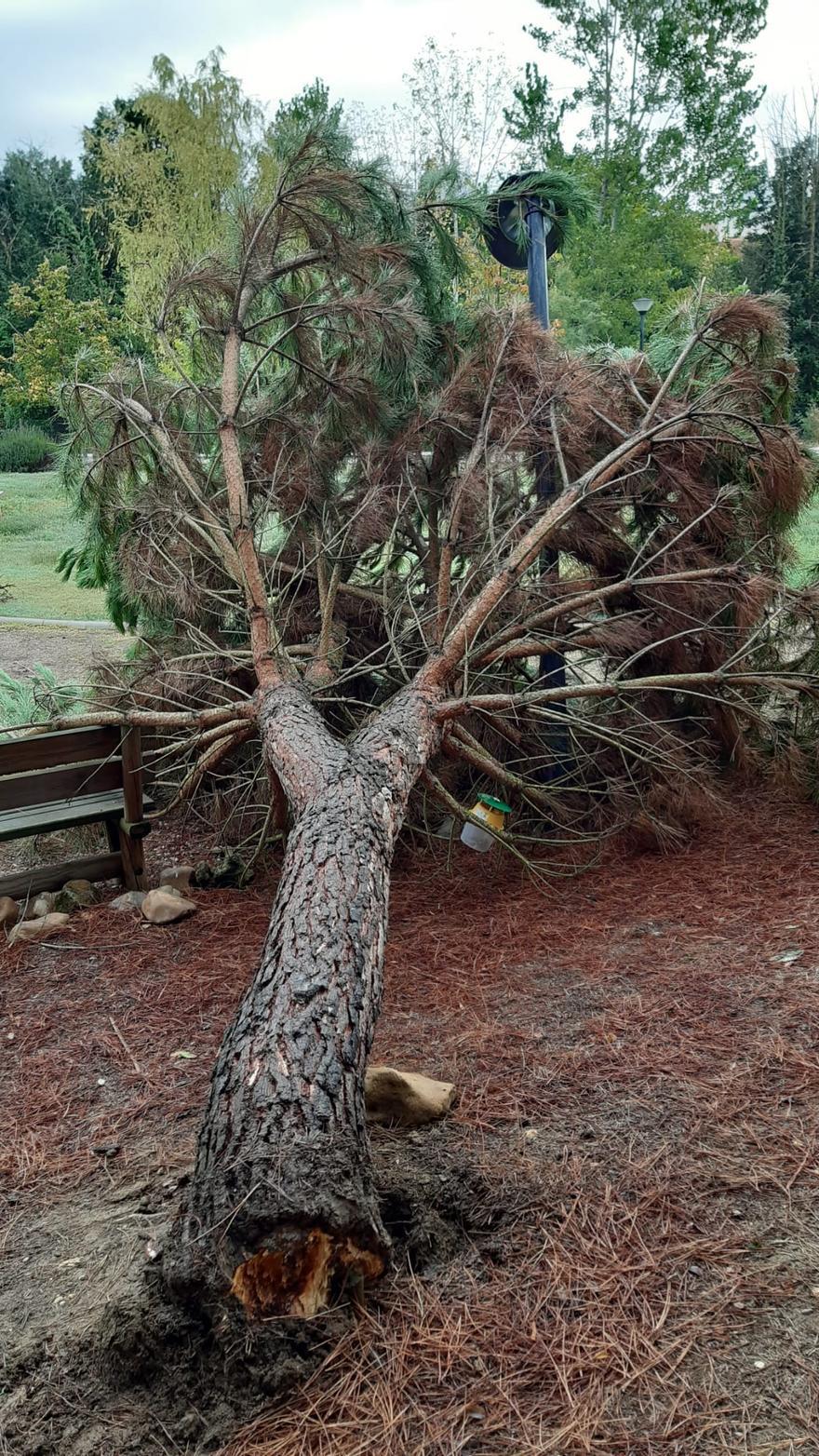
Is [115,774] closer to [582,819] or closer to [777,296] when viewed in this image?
[582,819]

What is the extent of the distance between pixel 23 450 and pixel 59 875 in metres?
21.3

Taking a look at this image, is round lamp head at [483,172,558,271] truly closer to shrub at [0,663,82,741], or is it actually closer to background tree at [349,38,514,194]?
shrub at [0,663,82,741]

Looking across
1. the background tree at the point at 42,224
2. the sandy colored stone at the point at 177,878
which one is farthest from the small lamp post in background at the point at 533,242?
the background tree at the point at 42,224

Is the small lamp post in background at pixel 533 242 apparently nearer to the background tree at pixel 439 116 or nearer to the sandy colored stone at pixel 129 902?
the sandy colored stone at pixel 129 902

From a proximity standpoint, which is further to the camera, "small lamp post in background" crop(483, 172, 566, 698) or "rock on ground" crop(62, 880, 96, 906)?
"small lamp post in background" crop(483, 172, 566, 698)

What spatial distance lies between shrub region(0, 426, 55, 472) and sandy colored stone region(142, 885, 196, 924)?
69.0 feet

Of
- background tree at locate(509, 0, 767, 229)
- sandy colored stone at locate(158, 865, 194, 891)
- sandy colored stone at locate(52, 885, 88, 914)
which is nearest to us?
sandy colored stone at locate(52, 885, 88, 914)

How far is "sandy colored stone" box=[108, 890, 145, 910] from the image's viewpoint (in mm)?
4164

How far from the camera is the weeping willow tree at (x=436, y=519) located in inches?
174

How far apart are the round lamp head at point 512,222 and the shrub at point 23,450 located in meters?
19.5

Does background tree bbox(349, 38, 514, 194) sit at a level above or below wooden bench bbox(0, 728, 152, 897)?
above

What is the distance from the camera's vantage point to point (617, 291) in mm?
18031

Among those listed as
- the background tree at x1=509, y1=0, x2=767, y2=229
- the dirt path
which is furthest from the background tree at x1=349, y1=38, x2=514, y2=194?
the dirt path

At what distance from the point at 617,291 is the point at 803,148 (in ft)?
22.1
